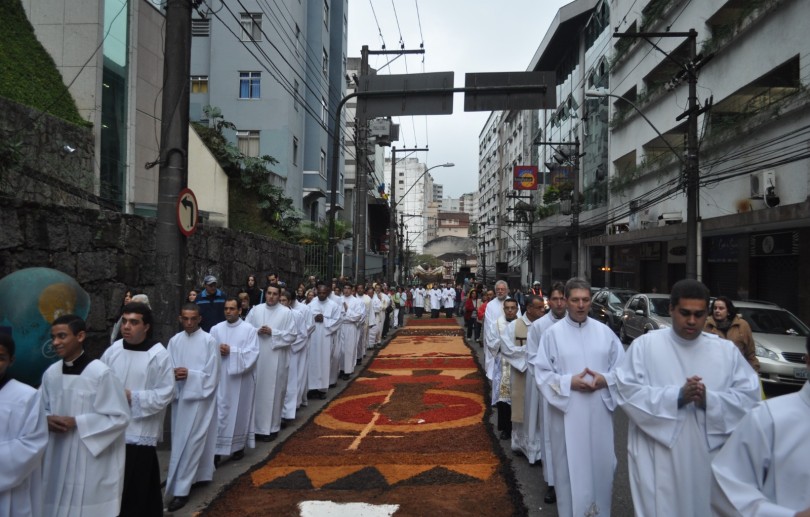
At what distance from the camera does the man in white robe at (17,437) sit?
11.7 ft

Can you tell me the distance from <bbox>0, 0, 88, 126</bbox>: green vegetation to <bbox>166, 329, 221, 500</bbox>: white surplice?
21.7 ft

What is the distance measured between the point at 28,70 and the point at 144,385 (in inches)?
369

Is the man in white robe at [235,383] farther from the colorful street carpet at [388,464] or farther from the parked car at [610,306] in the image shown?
the parked car at [610,306]

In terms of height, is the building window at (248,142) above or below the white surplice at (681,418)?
above

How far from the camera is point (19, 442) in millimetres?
3609

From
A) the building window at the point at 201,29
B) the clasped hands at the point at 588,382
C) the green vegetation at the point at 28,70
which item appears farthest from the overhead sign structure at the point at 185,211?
the building window at the point at 201,29

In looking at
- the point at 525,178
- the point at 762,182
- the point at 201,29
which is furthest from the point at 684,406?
the point at 525,178

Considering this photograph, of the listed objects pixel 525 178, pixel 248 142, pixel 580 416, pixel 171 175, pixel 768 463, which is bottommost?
pixel 580 416

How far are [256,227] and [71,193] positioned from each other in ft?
33.8

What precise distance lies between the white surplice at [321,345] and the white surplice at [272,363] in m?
2.55

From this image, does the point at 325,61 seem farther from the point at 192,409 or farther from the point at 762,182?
the point at 192,409

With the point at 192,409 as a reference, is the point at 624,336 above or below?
below

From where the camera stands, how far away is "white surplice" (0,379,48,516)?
358 centimetres

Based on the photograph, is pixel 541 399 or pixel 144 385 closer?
pixel 144 385
